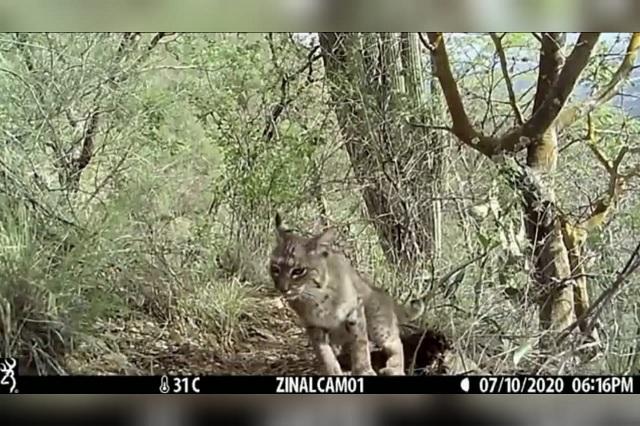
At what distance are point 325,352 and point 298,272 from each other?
0.35 ft

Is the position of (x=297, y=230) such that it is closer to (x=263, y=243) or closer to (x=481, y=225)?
(x=263, y=243)

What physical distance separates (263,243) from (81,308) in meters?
0.24

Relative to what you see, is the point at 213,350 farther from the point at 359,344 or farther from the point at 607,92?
the point at 607,92

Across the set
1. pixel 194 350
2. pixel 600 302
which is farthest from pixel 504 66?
pixel 194 350

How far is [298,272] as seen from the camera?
3.64ft

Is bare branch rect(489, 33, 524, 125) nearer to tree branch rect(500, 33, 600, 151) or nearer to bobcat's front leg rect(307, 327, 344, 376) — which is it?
tree branch rect(500, 33, 600, 151)

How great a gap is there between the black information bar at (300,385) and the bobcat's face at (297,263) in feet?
0.38

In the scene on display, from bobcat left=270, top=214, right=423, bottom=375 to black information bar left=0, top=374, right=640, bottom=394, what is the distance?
18 millimetres

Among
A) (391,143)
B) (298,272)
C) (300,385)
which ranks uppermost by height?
(391,143)

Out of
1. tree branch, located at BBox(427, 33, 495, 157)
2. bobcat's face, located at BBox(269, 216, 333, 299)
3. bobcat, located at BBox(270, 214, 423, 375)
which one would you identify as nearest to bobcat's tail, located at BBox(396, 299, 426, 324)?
bobcat, located at BBox(270, 214, 423, 375)

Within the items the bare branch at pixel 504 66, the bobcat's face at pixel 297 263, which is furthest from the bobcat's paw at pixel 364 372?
the bare branch at pixel 504 66

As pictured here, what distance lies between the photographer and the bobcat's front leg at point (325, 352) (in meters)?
1.11

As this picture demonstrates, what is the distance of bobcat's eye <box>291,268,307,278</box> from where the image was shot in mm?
1107
